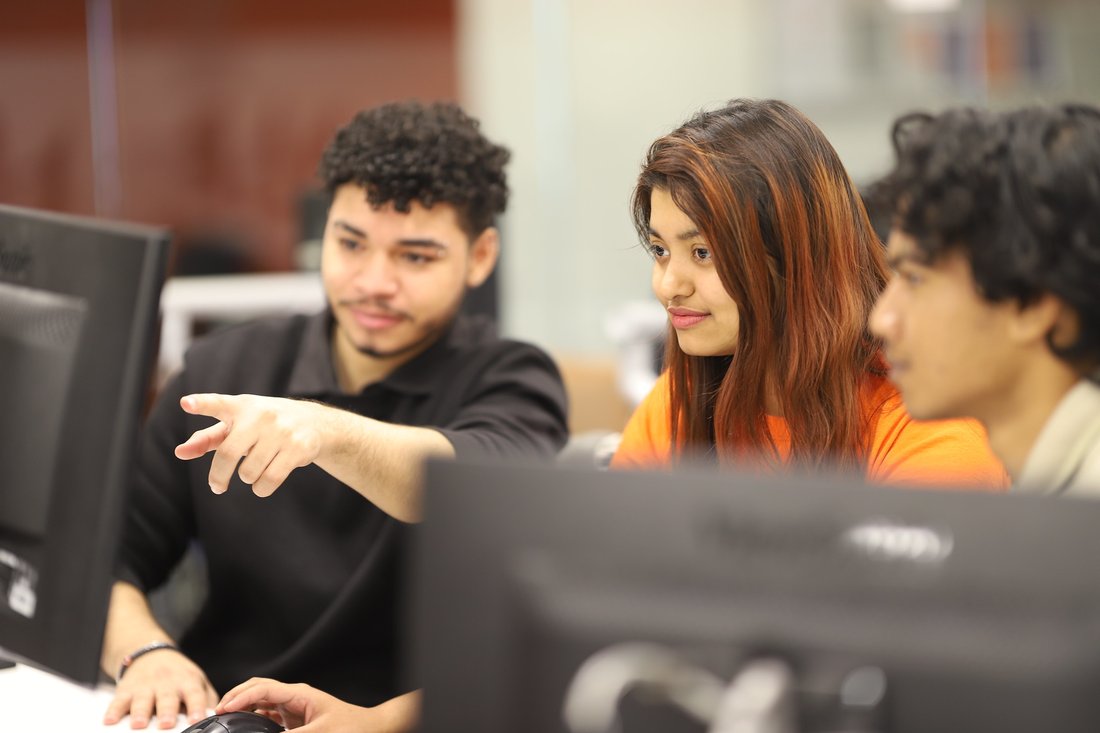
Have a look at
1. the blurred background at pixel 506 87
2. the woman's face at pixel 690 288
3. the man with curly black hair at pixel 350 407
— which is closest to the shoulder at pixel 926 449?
the woman's face at pixel 690 288

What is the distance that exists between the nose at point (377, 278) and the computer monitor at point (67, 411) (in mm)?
627

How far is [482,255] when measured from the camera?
5.99 feet

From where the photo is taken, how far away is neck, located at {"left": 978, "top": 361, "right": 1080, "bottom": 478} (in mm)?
923

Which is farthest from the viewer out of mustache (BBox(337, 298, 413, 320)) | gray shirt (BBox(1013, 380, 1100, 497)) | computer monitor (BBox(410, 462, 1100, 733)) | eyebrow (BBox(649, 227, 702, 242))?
mustache (BBox(337, 298, 413, 320))

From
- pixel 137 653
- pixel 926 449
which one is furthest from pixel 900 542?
pixel 137 653

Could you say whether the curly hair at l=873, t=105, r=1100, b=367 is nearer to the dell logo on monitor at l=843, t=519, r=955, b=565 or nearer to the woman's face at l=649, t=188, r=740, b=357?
the dell logo on monitor at l=843, t=519, r=955, b=565

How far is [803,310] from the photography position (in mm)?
1436

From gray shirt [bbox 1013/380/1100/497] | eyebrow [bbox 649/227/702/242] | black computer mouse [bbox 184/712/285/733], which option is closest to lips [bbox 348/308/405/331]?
eyebrow [bbox 649/227/702/242]

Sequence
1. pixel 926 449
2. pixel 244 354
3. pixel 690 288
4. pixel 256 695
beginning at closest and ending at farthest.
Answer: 1. pixel 256 695
2. pixel 926 449
3. pixel 690 288
4. pixel 244 354

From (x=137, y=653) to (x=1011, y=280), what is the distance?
3.53 ft

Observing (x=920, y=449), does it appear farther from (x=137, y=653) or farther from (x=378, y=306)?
(x=137, y=653)

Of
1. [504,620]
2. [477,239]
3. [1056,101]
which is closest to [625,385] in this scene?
[477,239]

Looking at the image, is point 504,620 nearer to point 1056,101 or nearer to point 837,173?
point 1056,101

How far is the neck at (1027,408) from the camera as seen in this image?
92cm
